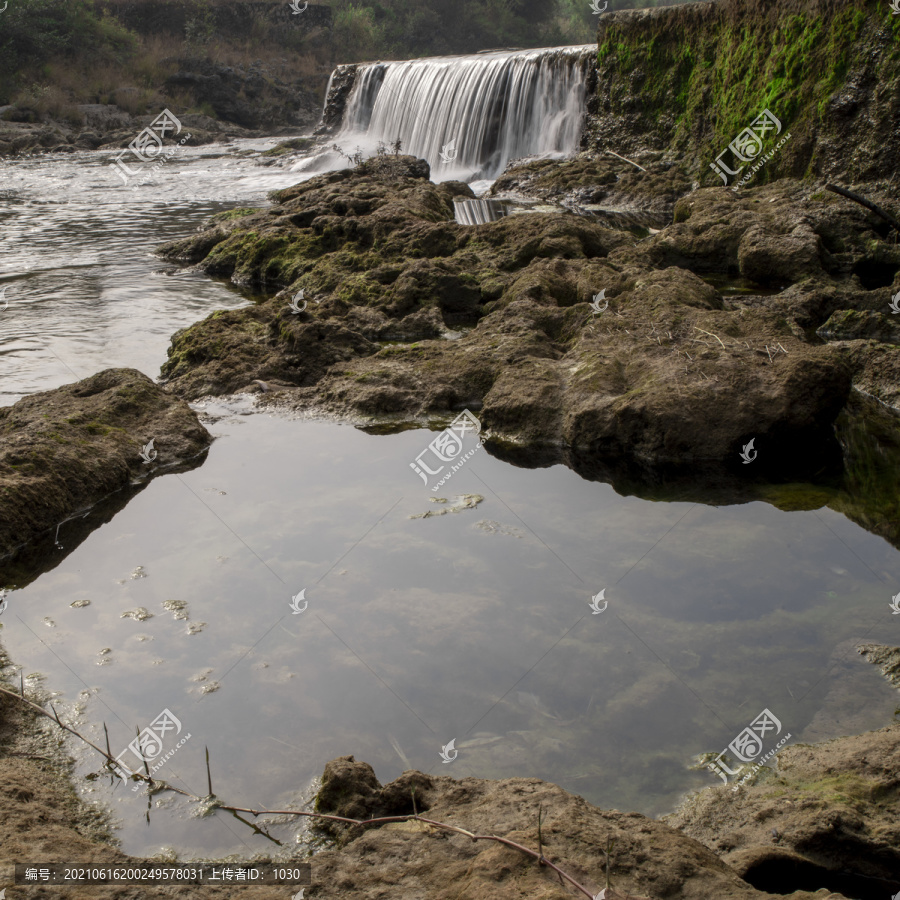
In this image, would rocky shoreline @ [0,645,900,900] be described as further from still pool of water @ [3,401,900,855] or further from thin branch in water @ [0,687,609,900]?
still pool of water @ [3,401,900,855]

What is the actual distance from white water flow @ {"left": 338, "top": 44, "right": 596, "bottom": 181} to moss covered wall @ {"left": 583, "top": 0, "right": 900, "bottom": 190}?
112 centimetres

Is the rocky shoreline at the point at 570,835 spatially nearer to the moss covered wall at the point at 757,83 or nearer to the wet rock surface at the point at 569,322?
the wet rock surface at the point at 569,322

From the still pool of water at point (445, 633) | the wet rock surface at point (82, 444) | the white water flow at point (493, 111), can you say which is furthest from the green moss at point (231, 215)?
the still pool of water at point (445, 633)

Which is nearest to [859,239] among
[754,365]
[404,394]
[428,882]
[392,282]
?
[754,365]

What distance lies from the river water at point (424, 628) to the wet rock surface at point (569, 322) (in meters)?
0.68

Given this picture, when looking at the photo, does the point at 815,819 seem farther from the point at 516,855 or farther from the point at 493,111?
the point at 493,111

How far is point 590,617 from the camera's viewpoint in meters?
4.38

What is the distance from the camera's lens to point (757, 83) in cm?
1422

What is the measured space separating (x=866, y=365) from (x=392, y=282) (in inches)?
204

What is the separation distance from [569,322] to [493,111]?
15.2 metres

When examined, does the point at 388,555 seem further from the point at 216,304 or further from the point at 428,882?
the point at 216,304

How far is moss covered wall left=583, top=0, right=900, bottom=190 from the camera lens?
39.2ft

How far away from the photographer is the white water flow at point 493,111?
2020 cm

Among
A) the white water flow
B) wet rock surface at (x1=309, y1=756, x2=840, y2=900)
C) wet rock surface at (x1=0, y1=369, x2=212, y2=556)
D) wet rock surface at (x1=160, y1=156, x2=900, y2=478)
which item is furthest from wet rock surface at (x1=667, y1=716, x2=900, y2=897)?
the white water flow
